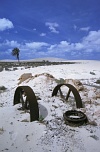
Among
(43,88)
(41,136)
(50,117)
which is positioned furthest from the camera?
(43,88)

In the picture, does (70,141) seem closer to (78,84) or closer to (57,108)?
(57,108)

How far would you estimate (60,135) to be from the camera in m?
5.86

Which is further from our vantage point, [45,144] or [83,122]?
[83,122]

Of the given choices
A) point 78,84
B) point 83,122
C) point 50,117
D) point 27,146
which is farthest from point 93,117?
point 78,84

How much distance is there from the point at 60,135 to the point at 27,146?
1050mm

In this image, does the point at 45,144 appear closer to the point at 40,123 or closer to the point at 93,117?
the point at 40,123

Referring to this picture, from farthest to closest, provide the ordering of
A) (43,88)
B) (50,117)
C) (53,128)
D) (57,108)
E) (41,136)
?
1. (43,88)
2. (57,108)
3. (50,117)
4. (53,128)
5. (41,136)

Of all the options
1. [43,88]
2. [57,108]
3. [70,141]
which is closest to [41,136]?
[70,141]

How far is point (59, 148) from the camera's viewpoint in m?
5.26

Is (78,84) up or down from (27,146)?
up

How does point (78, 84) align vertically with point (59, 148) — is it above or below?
above

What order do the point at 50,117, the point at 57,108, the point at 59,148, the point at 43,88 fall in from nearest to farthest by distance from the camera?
the point at 59,148, the point at 50,117, the point at 57,108, the point at 43,88

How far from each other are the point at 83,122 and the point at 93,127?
35 cm

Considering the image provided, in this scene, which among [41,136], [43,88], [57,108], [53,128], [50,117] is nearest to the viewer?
[41,136]
